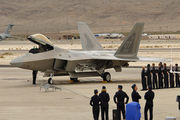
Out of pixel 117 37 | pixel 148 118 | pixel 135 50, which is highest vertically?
pixel 117 37

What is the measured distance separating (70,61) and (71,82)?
7.49ft

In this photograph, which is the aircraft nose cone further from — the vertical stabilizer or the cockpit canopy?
the vertical stabilizer

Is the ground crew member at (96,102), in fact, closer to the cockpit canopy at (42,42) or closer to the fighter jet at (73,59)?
the fighter jet at (73,59)

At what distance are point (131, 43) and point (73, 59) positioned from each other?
457cm

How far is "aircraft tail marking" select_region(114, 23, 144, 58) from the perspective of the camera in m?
24.0

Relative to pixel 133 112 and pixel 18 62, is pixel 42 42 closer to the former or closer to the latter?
pixel 18 62

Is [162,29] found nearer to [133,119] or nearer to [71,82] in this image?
[71,82]

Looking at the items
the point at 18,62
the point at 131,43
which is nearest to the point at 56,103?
the point at 18,62

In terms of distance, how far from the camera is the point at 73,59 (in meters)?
22.2

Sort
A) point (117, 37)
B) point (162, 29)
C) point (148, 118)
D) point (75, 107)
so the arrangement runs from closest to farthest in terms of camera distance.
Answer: point (148, 118) < point (75, 107) < point (117, 37) < point (162, 29)

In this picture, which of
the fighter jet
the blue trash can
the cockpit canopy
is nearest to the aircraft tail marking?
the fighter jet

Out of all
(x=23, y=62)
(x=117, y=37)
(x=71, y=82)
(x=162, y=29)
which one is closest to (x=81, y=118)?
(x=23, y=62)

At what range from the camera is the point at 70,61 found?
72.4ft

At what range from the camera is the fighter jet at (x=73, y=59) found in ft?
70.1
